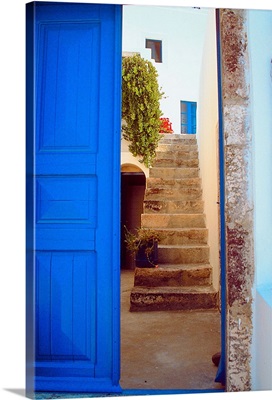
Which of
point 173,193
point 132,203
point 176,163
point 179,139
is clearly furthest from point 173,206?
point 132,203

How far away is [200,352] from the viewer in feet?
9.93

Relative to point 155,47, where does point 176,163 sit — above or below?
below

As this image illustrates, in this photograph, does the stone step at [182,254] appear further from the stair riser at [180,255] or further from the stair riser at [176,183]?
the stair riser at [176,183]

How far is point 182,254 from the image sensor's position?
16.5ft

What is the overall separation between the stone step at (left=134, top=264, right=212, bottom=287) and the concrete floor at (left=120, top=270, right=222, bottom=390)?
1.45 feet

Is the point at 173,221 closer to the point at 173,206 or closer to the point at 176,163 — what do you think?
the point at 173,206

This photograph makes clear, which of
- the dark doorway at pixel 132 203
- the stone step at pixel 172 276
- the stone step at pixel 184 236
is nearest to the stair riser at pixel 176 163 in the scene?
the dark doorway at pixel 132 203

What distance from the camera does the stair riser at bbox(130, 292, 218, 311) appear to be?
429cm

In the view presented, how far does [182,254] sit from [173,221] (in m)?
0.76

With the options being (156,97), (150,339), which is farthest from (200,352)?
(156,97)

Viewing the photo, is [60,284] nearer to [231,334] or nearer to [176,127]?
[231,334]

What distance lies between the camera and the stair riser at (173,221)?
221 inches
